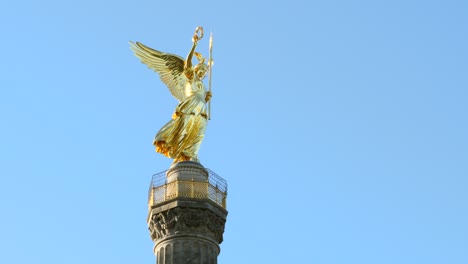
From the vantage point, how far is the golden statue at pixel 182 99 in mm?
44969

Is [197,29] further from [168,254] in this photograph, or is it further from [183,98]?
[168,254]

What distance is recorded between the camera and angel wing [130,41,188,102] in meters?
47.4

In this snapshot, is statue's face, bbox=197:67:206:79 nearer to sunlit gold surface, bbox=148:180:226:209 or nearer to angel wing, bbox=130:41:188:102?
angel wing, bbox=130:41:188:102

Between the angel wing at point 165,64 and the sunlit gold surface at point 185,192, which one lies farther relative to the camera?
the angel wing at point 165,64

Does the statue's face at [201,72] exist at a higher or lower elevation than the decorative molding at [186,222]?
higher

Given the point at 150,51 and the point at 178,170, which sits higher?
the point at 150,51

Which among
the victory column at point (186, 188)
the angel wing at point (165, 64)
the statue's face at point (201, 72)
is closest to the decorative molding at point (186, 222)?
the victory column at point (186, 188)

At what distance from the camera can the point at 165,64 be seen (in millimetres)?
47875

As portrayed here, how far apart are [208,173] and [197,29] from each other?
7.42m

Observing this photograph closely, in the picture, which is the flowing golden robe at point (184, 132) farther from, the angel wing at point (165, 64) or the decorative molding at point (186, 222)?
the decorative molding at point (186, 222)

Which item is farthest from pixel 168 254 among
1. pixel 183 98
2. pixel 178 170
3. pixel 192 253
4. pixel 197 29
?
pixel 197 29

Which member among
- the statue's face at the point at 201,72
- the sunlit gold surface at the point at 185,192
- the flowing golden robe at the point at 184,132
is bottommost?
the sunlit gold surface at the point at 185,192

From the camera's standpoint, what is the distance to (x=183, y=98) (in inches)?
1837

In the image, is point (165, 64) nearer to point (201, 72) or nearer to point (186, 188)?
point (201, 72)
